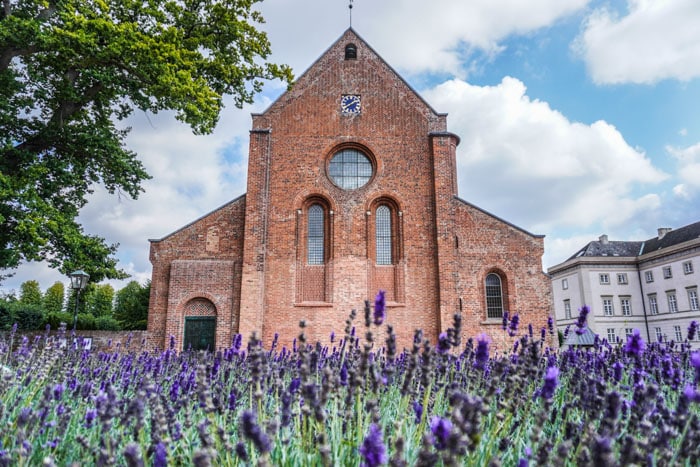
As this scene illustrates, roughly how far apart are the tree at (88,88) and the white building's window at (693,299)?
40.0 meters

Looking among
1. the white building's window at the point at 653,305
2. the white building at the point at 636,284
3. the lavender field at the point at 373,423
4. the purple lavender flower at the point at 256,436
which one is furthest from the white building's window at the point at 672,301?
the purple lavender flower at the point at 256,436

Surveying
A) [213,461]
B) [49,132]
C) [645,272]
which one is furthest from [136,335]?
[645,272]

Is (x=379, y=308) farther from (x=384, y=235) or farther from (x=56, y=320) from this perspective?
(x=56, y=320)

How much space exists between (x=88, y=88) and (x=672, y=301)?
47.1 metres

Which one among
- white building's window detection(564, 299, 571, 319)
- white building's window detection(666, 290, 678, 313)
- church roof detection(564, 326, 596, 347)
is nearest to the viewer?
church roof detection(564, 326, 596, 347)

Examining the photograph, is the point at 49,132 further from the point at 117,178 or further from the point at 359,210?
the point at 359,210

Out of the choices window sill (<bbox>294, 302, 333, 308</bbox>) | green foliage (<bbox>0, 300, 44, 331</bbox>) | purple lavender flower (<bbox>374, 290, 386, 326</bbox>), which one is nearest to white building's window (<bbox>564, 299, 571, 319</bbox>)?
window sill (<bbox>294, 302, 333, 308</bbox>)

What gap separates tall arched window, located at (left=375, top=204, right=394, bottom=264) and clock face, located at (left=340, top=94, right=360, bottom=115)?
4.32 meters

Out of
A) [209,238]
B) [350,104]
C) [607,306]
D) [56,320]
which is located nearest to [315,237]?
[209,238]

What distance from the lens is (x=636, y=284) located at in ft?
154

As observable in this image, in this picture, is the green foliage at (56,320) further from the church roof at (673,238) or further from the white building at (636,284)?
the church roof at (673,238)

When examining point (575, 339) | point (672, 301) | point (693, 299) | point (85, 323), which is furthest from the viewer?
point (672, 301)

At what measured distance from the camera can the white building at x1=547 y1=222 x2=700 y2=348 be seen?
136 ft

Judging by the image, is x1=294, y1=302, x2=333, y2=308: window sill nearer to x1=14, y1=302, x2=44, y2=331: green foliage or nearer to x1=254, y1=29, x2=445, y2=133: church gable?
x1=254, y1=29, x2=445, y2=133: church gable
